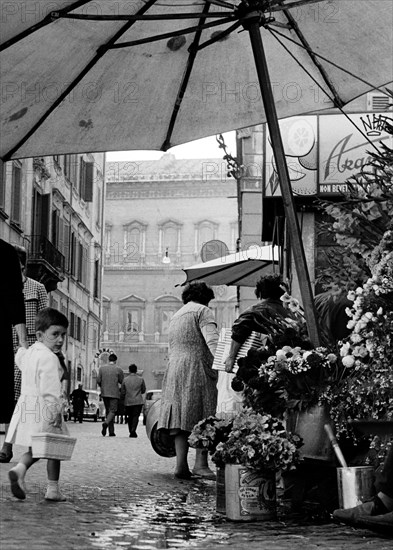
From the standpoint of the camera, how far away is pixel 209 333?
892cm

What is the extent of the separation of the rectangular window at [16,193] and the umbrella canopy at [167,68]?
20.8 metres

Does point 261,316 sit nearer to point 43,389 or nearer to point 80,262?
point 43,389

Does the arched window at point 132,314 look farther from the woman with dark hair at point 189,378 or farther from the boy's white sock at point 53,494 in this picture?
the boy's white sock at point 53,494

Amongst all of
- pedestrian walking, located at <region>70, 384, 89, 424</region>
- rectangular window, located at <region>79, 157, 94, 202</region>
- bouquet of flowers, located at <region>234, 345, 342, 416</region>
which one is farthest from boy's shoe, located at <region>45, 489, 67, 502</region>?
rectangular window, located at <region>79, 157, 94, 202</region>

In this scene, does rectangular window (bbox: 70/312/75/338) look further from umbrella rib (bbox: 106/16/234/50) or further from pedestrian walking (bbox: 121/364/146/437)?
umbrella rib (bbox: 106/16/234/50)

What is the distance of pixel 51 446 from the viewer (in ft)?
21.5

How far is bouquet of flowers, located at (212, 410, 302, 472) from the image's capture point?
559 cm

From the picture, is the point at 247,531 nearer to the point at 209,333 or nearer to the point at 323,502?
the point at 323,502

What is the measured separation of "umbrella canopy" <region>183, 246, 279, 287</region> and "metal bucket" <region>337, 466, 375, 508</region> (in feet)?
27.2

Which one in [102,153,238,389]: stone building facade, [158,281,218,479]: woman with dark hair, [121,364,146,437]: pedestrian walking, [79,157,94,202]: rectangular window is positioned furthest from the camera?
[102,153,238,389]: stone building facade

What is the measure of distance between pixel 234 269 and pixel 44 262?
17846 millimetres

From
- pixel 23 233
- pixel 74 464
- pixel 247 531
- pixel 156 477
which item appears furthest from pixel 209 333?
pixel 23 233

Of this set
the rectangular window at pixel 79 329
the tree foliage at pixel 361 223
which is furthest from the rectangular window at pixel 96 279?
the tree foliage at pixel 361 223

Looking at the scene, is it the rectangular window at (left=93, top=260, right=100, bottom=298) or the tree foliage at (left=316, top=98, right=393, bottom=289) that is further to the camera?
the rectangular window at (left=93, top=260, right=100, bottom=298)
